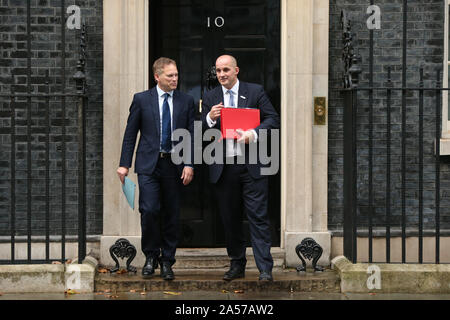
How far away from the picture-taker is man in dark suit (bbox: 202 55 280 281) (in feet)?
22.0

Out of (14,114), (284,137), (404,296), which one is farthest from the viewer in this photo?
(284,137)

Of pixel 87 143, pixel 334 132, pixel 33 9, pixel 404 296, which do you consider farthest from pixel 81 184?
pixel 404 296

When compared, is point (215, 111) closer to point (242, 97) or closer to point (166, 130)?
point (242, 97)

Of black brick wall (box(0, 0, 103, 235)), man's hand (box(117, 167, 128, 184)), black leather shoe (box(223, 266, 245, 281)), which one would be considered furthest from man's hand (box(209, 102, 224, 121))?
black brick wall (box(0, 0, 103, 235))

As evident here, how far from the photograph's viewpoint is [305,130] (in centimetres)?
759

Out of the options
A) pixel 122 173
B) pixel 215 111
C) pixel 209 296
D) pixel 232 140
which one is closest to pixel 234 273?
pixel 209 296

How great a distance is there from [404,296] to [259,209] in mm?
1471

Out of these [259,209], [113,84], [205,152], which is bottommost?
[259,209]

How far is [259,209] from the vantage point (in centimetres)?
671

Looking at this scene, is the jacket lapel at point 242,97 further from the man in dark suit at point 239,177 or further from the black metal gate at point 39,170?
the black metal gate at point 39,170

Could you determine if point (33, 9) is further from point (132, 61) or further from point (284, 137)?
point (284, 137)

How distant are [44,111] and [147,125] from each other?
1367mm

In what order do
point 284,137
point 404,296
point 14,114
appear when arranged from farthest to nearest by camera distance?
point 284,137 → point 14,114 → point 404,296

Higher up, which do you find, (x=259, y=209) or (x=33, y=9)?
(x=33, y=9)
